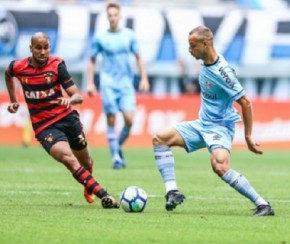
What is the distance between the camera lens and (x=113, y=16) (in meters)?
19.1

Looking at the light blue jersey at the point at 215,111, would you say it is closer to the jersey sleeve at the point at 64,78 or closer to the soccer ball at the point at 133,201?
Answer: the soccer ball at the point at 133,201

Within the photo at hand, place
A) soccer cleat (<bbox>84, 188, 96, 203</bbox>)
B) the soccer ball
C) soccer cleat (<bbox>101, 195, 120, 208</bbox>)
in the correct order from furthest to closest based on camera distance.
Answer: soccer cleat (<bbox>84, 188, 96, 203</bbox>), soccer cleat (<bbox>101, 195, 120, 208</bbox>), the soccer ball

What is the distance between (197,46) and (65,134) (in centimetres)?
207

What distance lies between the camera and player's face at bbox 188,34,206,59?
11891mm

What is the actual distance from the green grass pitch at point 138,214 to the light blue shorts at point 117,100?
101 cm

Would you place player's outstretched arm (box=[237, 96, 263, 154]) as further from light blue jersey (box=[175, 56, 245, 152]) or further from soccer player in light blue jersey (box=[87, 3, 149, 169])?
soccer player in light blue jersey (box=[87, 3, 149, 169])

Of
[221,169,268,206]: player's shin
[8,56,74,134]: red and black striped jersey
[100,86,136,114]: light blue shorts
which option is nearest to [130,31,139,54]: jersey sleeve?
[100,86,136,114]: light blue shorts

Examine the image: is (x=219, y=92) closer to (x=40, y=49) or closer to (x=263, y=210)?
(x=263, y=210)

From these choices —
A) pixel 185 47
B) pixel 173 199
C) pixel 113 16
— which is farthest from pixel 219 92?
pixel 185 47

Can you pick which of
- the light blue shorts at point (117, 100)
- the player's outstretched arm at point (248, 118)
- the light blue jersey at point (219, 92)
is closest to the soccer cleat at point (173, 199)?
the light blue jersey at point (219, 92)

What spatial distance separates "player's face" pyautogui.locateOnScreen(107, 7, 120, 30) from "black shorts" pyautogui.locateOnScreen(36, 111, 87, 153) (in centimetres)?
587

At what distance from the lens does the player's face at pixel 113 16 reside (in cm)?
1895

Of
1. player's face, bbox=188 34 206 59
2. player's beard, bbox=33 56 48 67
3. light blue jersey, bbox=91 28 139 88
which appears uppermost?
player's face, bbox=188 34 206 59

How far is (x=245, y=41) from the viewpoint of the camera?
33.4 metres
